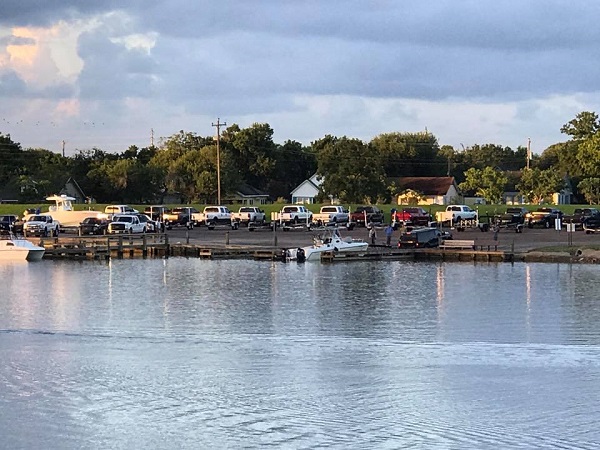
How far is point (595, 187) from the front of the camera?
12688cm

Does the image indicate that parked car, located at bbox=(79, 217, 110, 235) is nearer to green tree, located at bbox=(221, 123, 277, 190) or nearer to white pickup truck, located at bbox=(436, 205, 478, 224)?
white pickup truck, located at bbox=(436, 205, 478, 224)

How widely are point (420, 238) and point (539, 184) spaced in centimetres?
5805

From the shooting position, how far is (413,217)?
300 feet

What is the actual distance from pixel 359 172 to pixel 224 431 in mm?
99587

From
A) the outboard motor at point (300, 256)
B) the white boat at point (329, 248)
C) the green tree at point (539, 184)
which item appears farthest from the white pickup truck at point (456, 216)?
the green tree at point (539, 184)

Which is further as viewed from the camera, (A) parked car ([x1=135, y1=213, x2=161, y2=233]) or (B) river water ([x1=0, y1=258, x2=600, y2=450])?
(A) parked car ([x1=135, y1=213, x2=161, y2=233])

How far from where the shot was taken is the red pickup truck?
90625 mm

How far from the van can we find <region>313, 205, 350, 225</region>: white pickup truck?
17.5 meters

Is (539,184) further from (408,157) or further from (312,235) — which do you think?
(312,235)

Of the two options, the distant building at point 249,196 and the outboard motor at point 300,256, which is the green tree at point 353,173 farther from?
the outboard motor at point 300,256

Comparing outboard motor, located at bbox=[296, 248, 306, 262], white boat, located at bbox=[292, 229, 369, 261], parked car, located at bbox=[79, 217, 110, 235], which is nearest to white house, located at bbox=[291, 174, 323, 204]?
parked car, located at bbox=[79, 217, 110, 235]

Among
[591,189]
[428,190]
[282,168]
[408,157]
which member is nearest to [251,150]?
[282,168]

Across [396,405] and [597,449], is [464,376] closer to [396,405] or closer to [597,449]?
[396,405]

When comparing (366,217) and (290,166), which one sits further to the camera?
(290,166)
